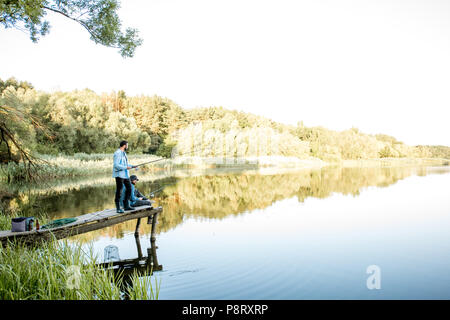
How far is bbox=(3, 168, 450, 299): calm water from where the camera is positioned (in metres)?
4.96

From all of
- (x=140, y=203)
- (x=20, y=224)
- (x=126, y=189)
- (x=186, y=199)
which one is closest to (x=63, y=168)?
(x=186, y=199)

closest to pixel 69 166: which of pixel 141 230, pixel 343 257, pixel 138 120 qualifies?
pixel 141 230

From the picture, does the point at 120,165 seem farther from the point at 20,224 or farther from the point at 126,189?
the point at 20,224

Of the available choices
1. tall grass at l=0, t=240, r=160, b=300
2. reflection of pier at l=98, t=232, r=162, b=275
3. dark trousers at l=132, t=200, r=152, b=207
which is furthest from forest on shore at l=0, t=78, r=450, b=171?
tall grass at l=0, t=240, r=160, b=300

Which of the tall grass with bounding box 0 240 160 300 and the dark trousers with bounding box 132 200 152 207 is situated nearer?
the tall grass with bounding box 0 240 160 300

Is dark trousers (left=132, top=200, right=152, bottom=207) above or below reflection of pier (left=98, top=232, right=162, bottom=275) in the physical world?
above

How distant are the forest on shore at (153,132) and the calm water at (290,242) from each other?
384 centimetres

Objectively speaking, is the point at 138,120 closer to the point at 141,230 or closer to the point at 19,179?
the point at 19,179

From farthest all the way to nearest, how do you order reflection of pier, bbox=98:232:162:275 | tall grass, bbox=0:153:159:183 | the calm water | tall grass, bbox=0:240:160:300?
tall grass, bbox=0:153:159:183 → reflection of pier, bbox=98:232:162:275 → the calm water → tall grass, bbox=0:240:160:300

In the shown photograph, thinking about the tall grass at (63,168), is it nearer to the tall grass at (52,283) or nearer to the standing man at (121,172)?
the standing man at (121,172)

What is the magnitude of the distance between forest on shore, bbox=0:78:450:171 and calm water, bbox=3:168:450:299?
3.84m

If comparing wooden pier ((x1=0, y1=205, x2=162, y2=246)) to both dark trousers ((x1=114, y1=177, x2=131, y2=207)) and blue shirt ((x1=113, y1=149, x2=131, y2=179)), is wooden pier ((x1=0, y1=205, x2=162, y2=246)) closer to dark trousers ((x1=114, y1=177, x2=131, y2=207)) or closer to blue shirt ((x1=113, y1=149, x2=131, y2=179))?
dark trousers ((x1=114, y1=177, x2=131, y2=207))
